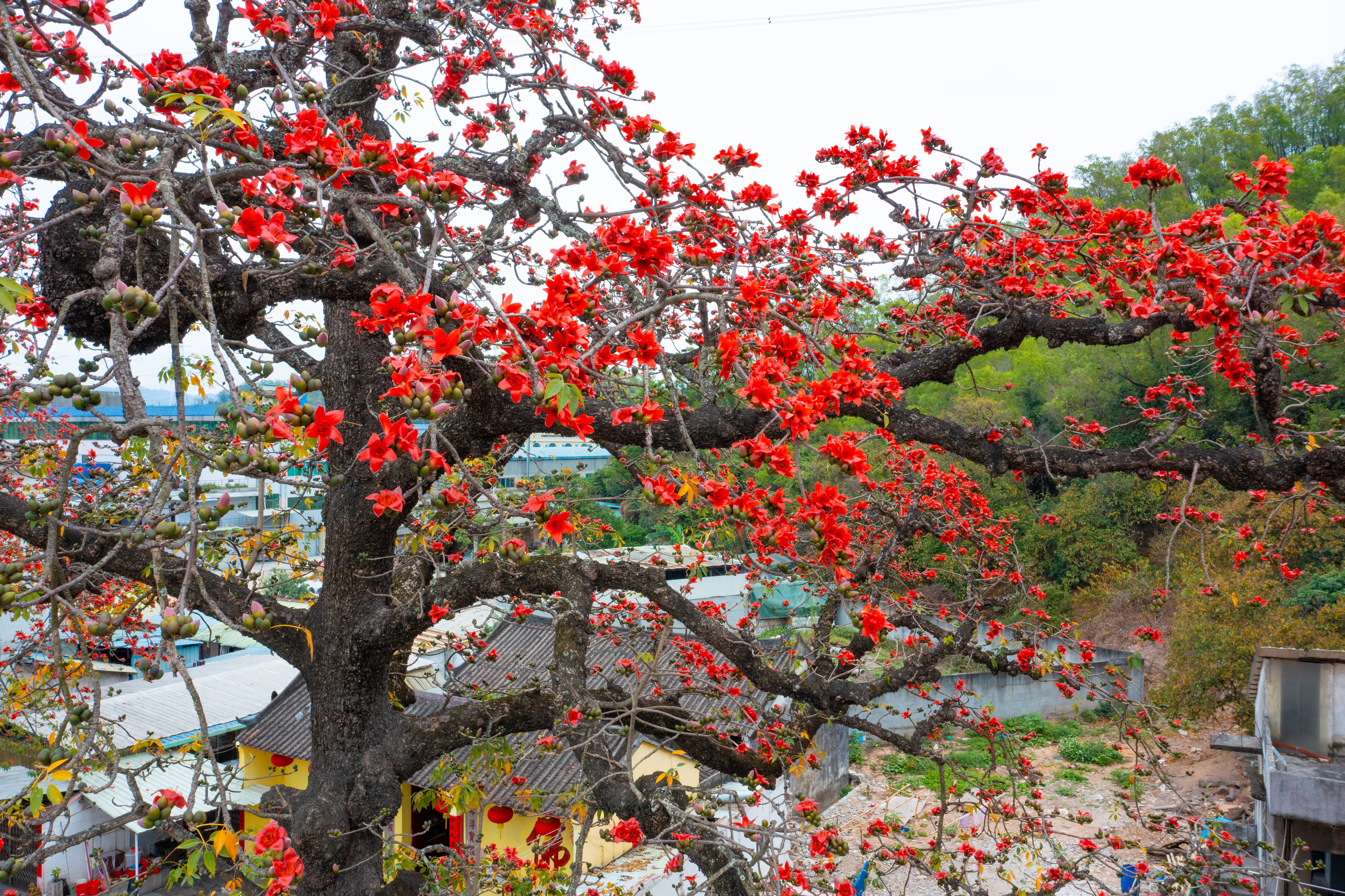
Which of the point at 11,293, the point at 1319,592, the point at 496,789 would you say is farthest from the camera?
the point at 1319,592

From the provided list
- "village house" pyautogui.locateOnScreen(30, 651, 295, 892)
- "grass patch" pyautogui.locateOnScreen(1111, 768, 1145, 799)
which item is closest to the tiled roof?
"village house" pyautogui.locateOnScreen(30, 651, 295, 892)

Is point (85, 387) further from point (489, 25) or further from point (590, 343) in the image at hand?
point (489, 25)

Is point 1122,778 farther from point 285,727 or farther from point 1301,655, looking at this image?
point 285,727

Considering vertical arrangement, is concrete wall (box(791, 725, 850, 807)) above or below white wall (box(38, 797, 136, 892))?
below

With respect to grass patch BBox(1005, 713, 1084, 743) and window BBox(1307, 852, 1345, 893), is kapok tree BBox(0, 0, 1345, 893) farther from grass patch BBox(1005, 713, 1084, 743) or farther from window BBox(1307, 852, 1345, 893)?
grass patch BBox(1005, 713, 1084, 743)

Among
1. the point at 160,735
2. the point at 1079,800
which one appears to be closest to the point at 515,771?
the point at 160,735

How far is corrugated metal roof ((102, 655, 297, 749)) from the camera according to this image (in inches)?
348

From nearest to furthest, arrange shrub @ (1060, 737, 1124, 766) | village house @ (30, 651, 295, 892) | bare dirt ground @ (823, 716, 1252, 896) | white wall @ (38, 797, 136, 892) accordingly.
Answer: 1. village house @ (30, 651, 295, 892)
2. white wall @ (38, 797, 136, 892)
3. bare dirt ground @ (823, 716, 1252, 896)
4. shrub @ (1060, 737, 1124, 766)

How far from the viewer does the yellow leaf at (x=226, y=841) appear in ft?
4.90

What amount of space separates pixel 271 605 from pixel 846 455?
2.45m

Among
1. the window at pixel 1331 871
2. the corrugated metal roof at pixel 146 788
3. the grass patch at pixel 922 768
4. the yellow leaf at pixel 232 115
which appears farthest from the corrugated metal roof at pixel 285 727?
the window at pixel 1331 871

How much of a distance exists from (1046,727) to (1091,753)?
5.03ft

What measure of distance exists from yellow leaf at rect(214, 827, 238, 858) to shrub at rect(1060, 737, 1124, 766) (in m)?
12.6

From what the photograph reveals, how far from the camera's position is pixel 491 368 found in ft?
7.94
